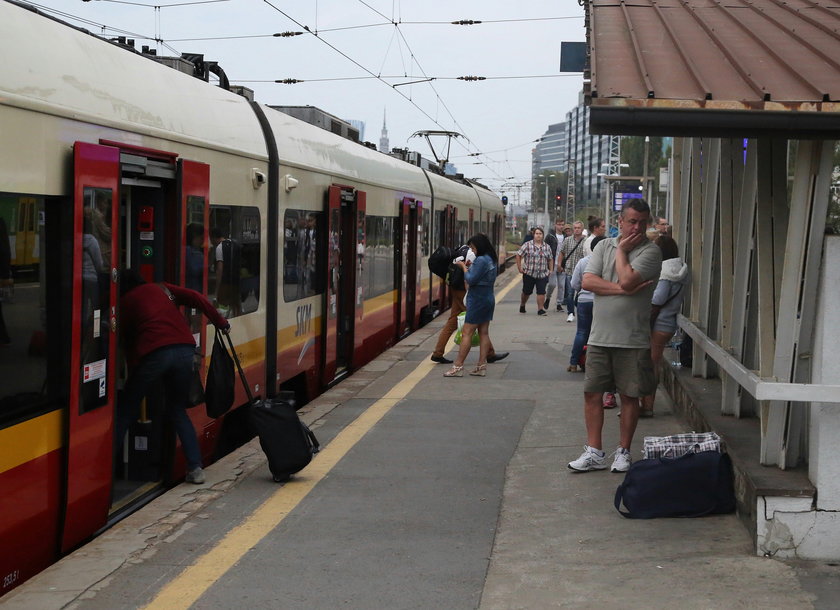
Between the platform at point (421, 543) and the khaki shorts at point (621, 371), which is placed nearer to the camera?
the platform at point (421, 543)

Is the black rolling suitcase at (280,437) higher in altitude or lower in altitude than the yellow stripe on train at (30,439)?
lower

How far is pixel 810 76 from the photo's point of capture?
5273mm

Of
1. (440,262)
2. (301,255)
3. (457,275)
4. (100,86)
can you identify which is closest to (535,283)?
(440,262)

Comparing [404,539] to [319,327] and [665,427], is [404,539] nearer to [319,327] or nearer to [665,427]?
[665,427]

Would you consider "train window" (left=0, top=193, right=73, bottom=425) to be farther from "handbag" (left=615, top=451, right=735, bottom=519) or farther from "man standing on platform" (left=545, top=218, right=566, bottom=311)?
"man standing on platform" (left=545, top=218, right=566, bottom=311)

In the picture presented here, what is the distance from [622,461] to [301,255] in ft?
13.2

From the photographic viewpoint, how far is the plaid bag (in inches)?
249

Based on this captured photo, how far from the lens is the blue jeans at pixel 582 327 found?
1141cm

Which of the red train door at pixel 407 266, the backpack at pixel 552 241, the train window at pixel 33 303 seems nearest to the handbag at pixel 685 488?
the train window at pixel 33 303

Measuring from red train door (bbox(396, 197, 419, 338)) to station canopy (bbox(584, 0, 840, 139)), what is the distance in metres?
9.41

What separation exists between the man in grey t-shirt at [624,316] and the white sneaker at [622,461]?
0.11m

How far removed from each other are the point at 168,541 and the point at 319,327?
527cm

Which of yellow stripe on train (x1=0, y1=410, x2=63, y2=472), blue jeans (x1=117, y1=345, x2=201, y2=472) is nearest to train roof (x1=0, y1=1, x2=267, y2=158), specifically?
blue jeans (x1=117, y1=345, x2=201, y2=472)

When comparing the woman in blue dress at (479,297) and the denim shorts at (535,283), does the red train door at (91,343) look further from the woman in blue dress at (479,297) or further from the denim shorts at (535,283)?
the denim shorts at (535,283)
